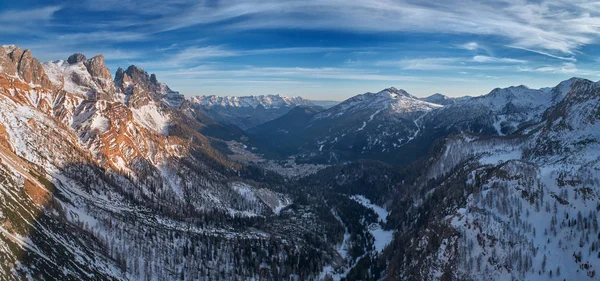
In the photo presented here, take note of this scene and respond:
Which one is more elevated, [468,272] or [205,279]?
[468,272]

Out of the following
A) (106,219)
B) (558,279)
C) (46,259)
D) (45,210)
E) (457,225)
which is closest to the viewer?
(46,259)

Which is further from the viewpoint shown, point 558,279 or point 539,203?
point 539,203

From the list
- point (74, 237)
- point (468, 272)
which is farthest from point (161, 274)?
point (468, 272)

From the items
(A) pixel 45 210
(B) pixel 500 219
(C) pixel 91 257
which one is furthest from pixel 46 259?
(B) pixel 500 219

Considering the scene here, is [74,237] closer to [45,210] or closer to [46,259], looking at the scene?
[45,210]

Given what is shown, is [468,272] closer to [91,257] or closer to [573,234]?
[573,234]

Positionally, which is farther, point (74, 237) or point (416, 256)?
point (416, 256)

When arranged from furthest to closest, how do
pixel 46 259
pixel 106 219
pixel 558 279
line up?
pixel 106 219, pixel 558 279, pixel 46 259

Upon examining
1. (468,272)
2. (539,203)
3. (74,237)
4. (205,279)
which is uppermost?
(539,203)

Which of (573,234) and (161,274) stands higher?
(573,234)
